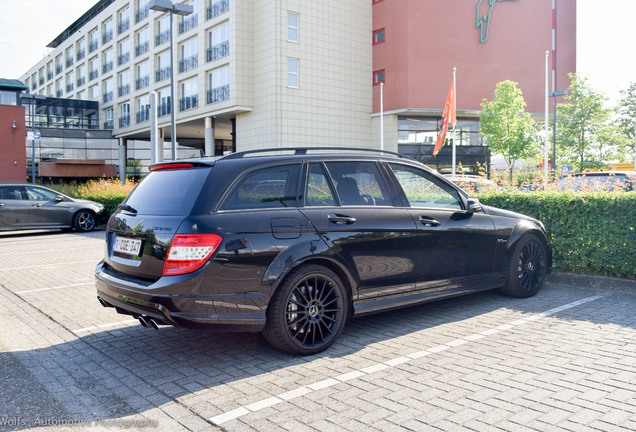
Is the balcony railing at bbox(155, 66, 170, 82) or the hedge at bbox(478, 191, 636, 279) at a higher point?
the balcony railing at bbox(155, 66, 170, 82)

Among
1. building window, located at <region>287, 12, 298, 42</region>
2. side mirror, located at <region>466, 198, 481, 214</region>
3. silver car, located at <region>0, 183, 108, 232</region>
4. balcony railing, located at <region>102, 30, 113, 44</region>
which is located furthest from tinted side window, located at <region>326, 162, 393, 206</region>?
balcony railing, located at <region>102, 30, 113, 44</region>

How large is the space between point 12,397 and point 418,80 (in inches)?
1360

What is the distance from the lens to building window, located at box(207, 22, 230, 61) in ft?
116

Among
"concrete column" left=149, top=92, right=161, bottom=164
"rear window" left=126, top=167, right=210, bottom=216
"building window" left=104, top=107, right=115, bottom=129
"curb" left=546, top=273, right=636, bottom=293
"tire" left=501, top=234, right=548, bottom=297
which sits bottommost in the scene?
"curb" left=546, top=273, right=636, bottom=293

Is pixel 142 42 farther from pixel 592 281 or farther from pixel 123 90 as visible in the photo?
pixel 592 281

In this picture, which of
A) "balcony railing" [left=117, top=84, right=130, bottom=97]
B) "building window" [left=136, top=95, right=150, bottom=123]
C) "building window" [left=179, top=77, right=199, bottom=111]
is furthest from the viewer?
"balcony railing" [left=117, top=84, right=130, bottom=97]

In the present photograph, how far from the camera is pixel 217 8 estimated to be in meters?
35.9

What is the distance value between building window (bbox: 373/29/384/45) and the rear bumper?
36.3 m

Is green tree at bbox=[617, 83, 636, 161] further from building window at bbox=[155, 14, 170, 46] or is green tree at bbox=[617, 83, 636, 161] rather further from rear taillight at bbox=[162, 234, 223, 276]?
rear taillight at bbox=[162, 234, 223, 276]

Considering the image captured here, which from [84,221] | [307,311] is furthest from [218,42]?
[307,311]

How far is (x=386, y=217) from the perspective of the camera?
5.16 m

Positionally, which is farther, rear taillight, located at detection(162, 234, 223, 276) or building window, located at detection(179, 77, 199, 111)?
building window, located at detection(179, 77, 199, 111)

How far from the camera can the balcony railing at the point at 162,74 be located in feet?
137

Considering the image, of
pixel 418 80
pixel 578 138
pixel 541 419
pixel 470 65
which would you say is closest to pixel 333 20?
pixel 418 80
